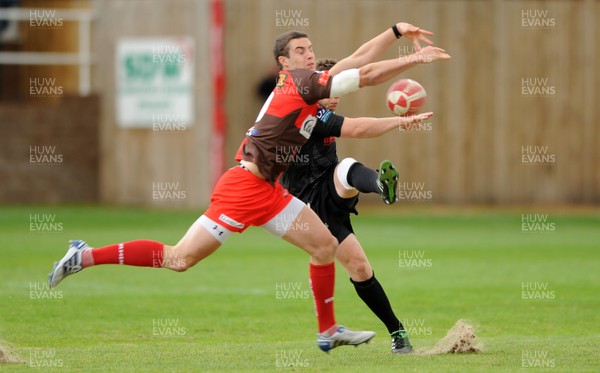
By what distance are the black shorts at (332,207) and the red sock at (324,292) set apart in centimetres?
46

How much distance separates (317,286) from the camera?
29.1ft

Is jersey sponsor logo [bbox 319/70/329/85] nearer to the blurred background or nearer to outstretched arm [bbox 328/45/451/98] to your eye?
outstretched arm [bbox 328/45/451/98]

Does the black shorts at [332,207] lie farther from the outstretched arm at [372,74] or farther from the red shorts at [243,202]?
the outstretched arm at [372,74]

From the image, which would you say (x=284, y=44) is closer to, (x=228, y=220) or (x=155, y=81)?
(x=228, y=220)

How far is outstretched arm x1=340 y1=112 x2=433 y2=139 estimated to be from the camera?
28.0 ft

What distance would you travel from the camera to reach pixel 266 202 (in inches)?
333

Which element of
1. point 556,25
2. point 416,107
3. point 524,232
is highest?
point 556,25

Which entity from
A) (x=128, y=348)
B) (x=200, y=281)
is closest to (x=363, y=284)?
(x=128, y=348)

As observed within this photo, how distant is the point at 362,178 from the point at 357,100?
1614 centimetres

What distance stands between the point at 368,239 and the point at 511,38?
8.27 meters

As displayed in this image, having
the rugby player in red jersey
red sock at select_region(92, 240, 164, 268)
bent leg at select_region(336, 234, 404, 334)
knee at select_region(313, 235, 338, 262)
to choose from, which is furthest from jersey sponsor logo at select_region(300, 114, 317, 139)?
red sock at select_region(92, 240, 164, 268)

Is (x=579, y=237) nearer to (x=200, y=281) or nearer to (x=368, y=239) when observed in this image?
(x=368, y=239)

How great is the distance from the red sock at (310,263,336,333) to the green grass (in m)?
0.31

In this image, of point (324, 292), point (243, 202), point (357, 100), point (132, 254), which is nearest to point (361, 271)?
point (324, 292)
